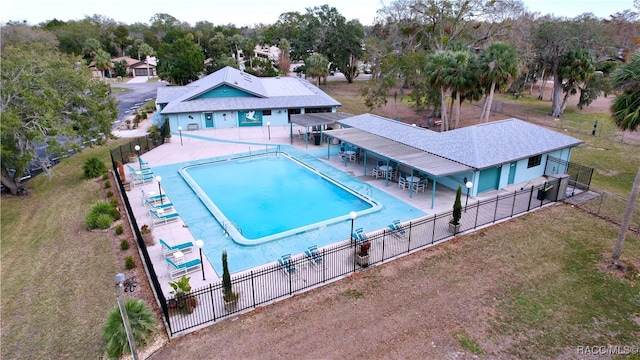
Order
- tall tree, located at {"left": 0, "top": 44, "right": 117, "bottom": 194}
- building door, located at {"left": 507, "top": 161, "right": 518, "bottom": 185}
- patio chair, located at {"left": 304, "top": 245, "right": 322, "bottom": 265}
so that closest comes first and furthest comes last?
patio chair, located at {"left": 304, "top": 245, "right": 322, "bottom": 265}
tall tree, located at {"left": 0, "top": 44, "right": 117, "bottom": 194}
building door, located at {"left": 507, "top": 161, "right": 518, "bottom": 185}

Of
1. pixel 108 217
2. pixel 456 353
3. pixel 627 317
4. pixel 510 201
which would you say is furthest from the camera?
pixel 510 201

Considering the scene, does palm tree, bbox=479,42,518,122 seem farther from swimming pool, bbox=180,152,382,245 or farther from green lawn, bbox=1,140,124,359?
green lawn, bbox=1,140,124,359

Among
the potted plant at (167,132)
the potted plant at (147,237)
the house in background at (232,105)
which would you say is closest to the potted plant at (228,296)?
the potted plant at (147,237)

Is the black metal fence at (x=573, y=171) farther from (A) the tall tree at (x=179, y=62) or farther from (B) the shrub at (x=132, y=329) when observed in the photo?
(A) the tall tree at (x=179, y=62)

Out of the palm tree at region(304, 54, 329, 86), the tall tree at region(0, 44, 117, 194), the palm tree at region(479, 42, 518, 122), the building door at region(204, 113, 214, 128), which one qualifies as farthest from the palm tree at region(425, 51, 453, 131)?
the palm tree at region(304, 54, 329, 86)

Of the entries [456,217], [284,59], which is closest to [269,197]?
[456,217]

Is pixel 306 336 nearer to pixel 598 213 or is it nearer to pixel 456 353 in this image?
pixel 456 353

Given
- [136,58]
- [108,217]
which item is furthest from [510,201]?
[136,58]
